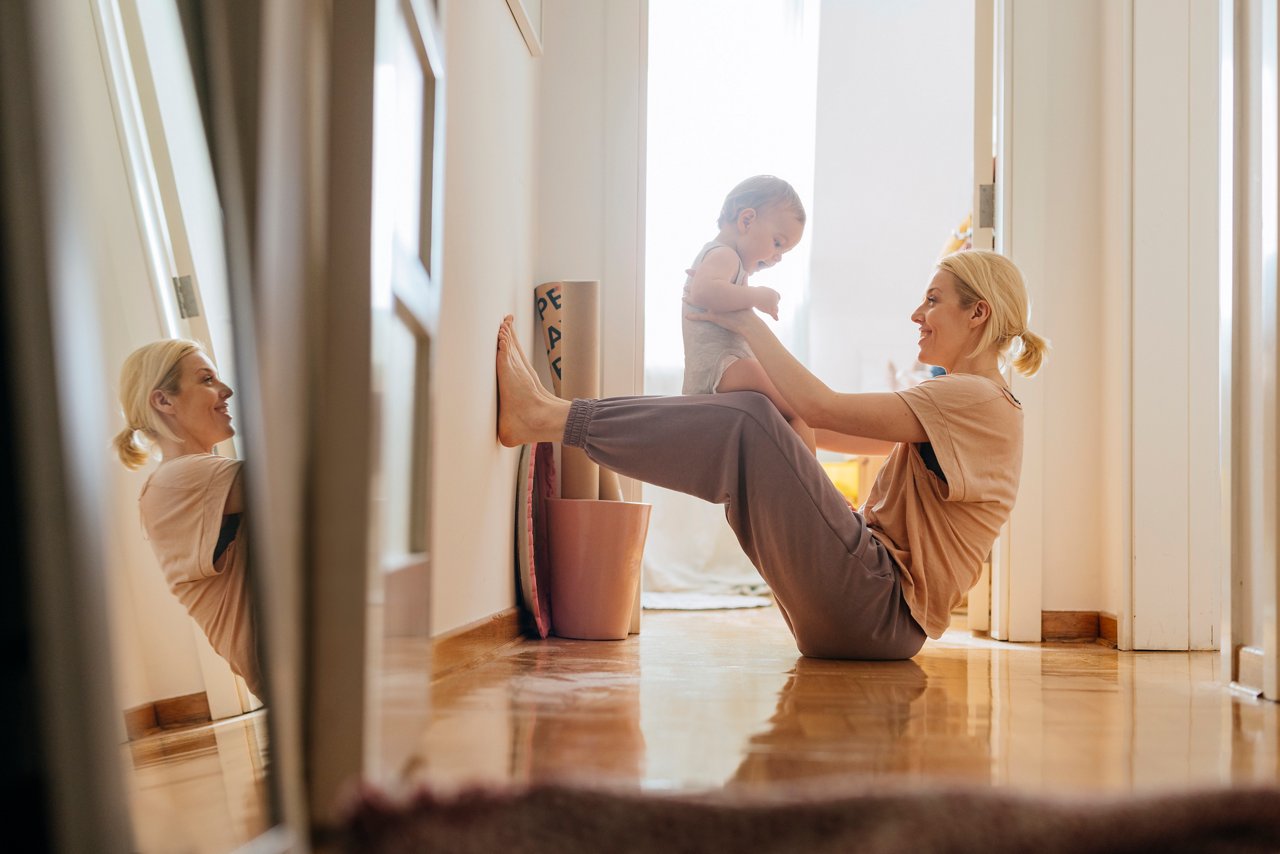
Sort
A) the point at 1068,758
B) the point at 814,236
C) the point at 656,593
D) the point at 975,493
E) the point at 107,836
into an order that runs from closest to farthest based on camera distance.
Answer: the point at 107,836, the point at 1068,758, the point at 975,493, the point at 656,593, the point at 814,236

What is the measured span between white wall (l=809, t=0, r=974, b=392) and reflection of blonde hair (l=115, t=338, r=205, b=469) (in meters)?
3.93

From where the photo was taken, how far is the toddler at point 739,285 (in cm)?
Result: 223

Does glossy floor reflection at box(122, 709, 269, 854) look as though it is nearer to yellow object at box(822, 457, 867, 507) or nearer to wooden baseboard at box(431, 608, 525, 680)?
wooden baseboard at box(431, 608, 525, 680)

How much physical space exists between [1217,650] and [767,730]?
177 centimetres

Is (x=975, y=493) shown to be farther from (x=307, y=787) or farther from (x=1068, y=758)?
(x=307, y=787)

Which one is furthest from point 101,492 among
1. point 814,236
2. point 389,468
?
point 814,236

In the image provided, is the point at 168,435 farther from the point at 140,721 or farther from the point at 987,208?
the point at 987,208

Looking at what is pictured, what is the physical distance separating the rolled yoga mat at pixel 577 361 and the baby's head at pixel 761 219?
1.13 ft

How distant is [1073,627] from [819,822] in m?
2.12

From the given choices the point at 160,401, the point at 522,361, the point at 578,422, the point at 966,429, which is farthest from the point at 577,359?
the point at 160,401

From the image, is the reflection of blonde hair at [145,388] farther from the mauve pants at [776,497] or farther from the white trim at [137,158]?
the mauve pants at [776,497]

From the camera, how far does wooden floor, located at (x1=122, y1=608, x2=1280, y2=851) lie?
859mm

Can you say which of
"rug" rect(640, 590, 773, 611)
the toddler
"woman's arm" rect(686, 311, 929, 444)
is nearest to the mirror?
"woman's arm" rect(686, 311, 929, 444)

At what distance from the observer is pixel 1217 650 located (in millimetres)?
2422
